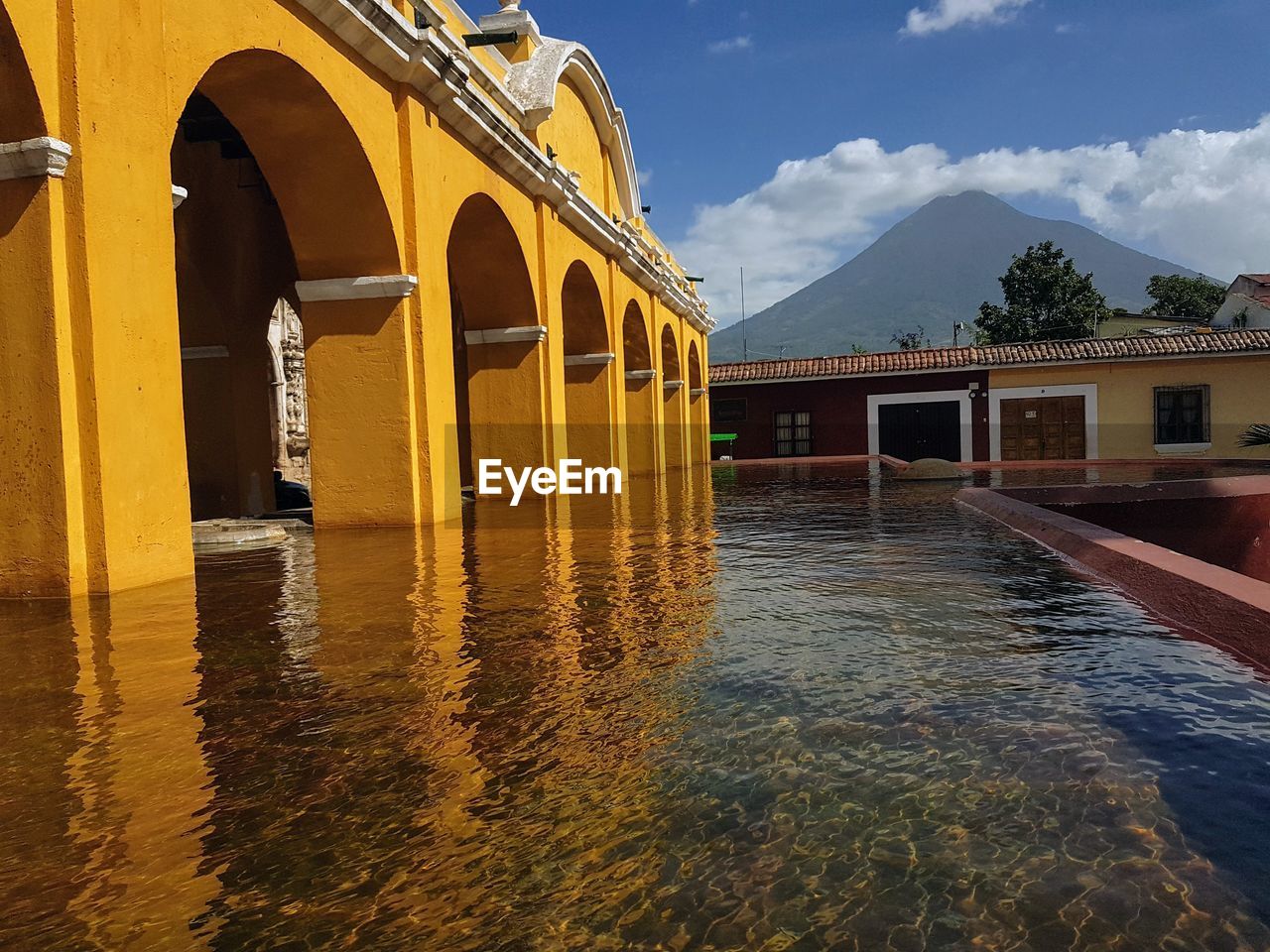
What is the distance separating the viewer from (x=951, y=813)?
5.55 feet

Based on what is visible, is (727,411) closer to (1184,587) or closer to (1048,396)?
(1048,396)

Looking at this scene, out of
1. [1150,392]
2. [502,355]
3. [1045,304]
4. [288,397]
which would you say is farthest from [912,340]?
[502,355]

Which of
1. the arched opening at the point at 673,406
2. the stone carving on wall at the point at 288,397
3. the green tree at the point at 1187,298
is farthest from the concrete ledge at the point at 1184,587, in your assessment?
the green tree at the point at 1187,298

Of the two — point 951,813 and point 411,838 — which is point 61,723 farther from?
point 951,813

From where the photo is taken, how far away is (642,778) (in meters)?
1.88

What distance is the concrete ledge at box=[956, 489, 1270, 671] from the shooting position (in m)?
2.84

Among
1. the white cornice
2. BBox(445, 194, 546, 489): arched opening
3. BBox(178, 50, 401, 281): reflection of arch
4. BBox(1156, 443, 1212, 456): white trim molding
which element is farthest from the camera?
BBox(1156, 443, 1212, 456): white trim molding

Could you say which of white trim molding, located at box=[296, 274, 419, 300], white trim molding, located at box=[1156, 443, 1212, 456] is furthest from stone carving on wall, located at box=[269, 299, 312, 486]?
white trim molding, located at box=[1156, 443, 1212, 456]

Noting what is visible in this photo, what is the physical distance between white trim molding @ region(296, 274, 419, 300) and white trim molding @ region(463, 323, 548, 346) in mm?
3357

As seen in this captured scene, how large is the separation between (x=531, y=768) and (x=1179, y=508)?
353 inches

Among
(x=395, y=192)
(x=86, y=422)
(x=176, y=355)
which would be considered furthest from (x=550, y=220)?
(x=86, y=422)

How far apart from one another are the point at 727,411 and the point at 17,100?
78.7 feet

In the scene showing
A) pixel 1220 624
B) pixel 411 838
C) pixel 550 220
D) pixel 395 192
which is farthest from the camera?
pixel 550 220

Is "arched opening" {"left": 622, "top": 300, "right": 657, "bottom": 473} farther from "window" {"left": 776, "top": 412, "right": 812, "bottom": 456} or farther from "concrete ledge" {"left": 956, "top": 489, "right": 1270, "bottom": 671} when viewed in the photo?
"concrete ledge" {"left": 956, "top": 489, "right": 1270, "bottom": 671}
